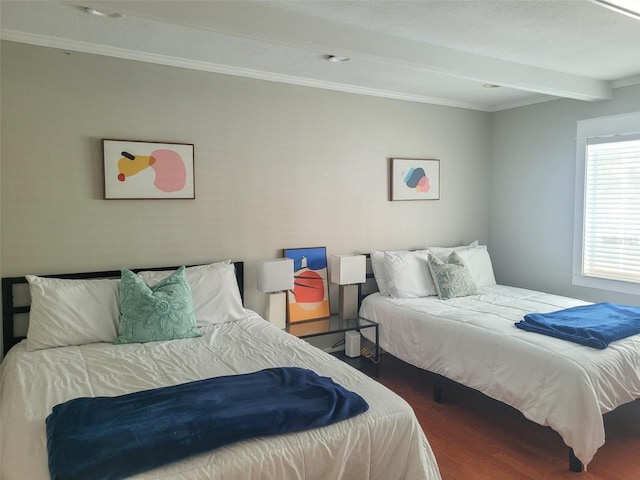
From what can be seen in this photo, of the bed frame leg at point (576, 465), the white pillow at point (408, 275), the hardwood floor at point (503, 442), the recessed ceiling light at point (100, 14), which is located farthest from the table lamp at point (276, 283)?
the bed frame leg at point (576, 465)

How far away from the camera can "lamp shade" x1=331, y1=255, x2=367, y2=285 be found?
13.1 feet

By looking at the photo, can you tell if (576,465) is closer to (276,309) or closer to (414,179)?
(276,309)

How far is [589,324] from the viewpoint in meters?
3.05

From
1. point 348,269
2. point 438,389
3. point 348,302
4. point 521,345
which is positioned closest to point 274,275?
point 348,269

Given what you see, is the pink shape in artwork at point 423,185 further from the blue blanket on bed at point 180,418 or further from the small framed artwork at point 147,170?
the blue blanket on bed at point 180,418

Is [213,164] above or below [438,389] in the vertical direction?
above

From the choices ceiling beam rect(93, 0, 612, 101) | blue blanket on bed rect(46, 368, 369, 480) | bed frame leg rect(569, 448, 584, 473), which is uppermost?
ceiling beam rect(93, 0, 612, 101)

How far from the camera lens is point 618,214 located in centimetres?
409

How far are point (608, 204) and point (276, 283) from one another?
9.87 ft

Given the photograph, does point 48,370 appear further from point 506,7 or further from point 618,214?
point 618,214

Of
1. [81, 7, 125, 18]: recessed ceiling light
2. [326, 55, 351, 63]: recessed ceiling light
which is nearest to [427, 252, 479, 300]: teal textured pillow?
[326, 55, 351, 63]: recessed ceiling light

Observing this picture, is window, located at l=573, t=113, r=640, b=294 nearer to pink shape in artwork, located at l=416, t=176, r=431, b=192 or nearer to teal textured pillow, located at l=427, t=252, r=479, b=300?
teal textured pillow, located at l=427, t=252, r=479, b=300

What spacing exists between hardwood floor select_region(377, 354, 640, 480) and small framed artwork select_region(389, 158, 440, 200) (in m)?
1.89

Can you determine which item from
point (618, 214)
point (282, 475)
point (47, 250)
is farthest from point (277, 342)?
point (618, 214)
